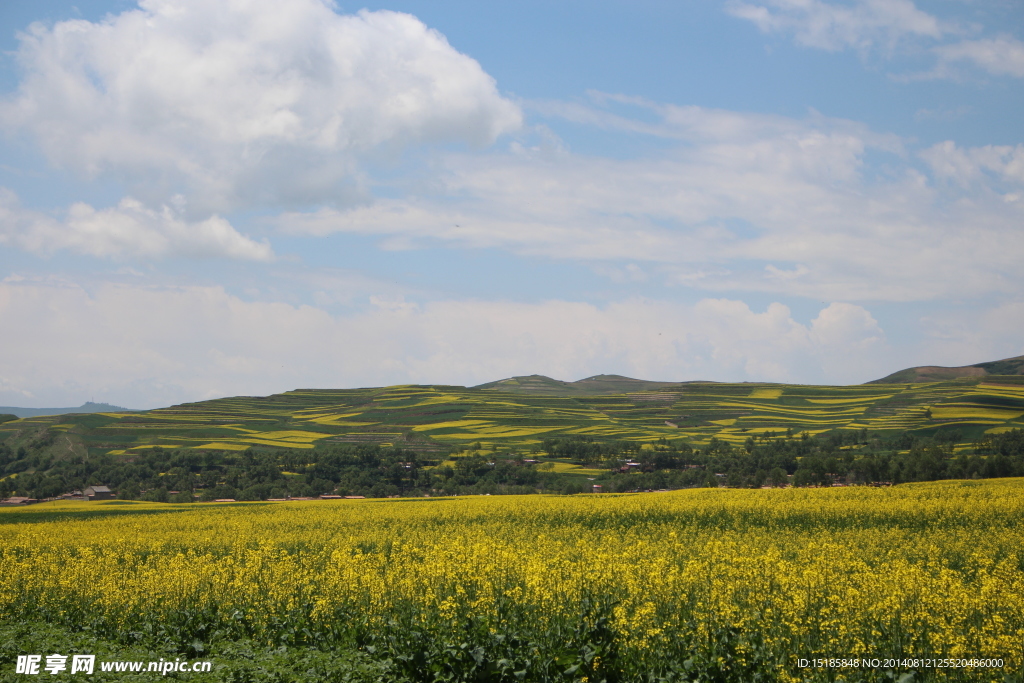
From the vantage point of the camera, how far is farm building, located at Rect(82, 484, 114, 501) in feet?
253

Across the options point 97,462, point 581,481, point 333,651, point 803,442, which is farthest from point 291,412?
point 333,651

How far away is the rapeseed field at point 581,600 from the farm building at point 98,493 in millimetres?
62077

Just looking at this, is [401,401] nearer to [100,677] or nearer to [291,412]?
[291,412]

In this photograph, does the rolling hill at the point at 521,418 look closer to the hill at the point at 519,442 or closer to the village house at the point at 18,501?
the hill at the point at 519,442

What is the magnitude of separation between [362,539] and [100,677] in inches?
486

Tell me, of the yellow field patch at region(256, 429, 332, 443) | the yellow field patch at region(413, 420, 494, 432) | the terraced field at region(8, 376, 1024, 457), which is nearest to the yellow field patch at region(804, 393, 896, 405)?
the terraced field at region(8, 376, 1024, 457)

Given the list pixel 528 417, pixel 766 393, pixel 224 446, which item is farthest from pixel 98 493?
pixel 766 393

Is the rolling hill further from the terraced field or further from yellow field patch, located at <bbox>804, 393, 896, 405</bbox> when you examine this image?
yellow field patch, located at <bbox>804, 393, 896, 405</bbox>

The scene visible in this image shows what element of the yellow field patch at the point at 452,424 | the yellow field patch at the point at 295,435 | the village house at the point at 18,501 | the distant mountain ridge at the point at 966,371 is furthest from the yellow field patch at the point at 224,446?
the distant mountain ridge at the point at 966,371

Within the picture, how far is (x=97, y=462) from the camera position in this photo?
97375mm

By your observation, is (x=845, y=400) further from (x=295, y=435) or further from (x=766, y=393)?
(x=295, y=435)

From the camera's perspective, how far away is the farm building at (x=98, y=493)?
77.0 metres

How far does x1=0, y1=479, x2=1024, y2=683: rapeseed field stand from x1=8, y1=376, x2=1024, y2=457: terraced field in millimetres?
98914

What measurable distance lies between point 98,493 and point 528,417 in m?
96.1
